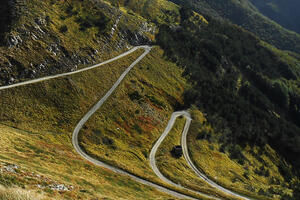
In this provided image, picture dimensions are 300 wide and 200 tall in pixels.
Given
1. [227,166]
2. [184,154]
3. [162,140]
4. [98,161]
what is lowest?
[184,154]

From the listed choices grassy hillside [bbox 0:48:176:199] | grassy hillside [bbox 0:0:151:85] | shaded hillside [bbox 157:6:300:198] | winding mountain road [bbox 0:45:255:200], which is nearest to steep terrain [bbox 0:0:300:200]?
Answer: grassy hillside [bbox 0:48:176:199]

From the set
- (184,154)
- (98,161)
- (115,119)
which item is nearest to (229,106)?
(184,154)

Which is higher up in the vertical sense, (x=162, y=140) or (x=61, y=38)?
(x=61, y=38)

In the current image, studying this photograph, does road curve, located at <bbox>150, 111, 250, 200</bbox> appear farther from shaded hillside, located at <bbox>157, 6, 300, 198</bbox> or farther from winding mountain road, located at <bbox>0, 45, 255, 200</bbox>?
shaded hillside, located at <bbox>157, 6, 300, 198</bbox>

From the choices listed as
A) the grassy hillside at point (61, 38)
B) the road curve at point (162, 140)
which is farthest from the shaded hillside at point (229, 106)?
the grassy hillside at point (61, 38)

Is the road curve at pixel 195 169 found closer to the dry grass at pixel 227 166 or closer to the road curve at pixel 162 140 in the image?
the dry grass at pixel 227 166

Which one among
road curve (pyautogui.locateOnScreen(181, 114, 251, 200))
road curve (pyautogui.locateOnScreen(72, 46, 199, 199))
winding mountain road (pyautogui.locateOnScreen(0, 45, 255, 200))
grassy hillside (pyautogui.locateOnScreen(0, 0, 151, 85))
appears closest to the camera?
road curve (pyautogui.locateOnScreen(72, 46, 199, 199))

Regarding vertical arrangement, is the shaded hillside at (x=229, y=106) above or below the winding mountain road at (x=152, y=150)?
above

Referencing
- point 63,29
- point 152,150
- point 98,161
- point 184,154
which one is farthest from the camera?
point 63,29

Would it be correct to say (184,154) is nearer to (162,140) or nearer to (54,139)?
(162,140)

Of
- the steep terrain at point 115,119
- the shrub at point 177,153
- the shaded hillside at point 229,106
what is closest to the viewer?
the steep terrain at point 115,119

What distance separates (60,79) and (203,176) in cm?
6579

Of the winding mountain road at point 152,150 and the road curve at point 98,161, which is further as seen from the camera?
the winding mountain road at point 152,150

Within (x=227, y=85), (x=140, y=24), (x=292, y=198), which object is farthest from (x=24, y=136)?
(x=227, y=85)
